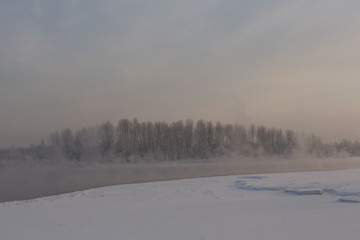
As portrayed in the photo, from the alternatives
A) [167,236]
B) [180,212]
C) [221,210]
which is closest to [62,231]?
[167,236]

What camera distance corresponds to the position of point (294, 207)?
7324 millimetres

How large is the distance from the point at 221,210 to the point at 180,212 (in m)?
0.82

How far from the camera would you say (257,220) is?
6.20m

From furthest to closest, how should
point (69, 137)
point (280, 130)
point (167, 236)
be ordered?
point (280, 130)
point (69, 137)
point (167, 236)

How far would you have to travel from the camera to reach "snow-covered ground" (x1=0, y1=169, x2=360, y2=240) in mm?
5430

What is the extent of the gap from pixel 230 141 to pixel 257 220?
42.1 meters

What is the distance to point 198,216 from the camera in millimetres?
6793

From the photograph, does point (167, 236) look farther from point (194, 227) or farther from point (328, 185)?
point (328, 185)

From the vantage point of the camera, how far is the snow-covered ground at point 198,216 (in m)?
5.43

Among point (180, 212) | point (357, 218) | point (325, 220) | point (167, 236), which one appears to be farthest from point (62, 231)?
point (357, 218)

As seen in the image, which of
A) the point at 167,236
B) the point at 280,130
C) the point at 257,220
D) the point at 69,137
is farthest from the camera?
the point at 280,130

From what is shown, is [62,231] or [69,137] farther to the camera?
[69,137]

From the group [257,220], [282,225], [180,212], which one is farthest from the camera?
[180,212]

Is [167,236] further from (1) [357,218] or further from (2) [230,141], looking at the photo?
(2) [230,141]
